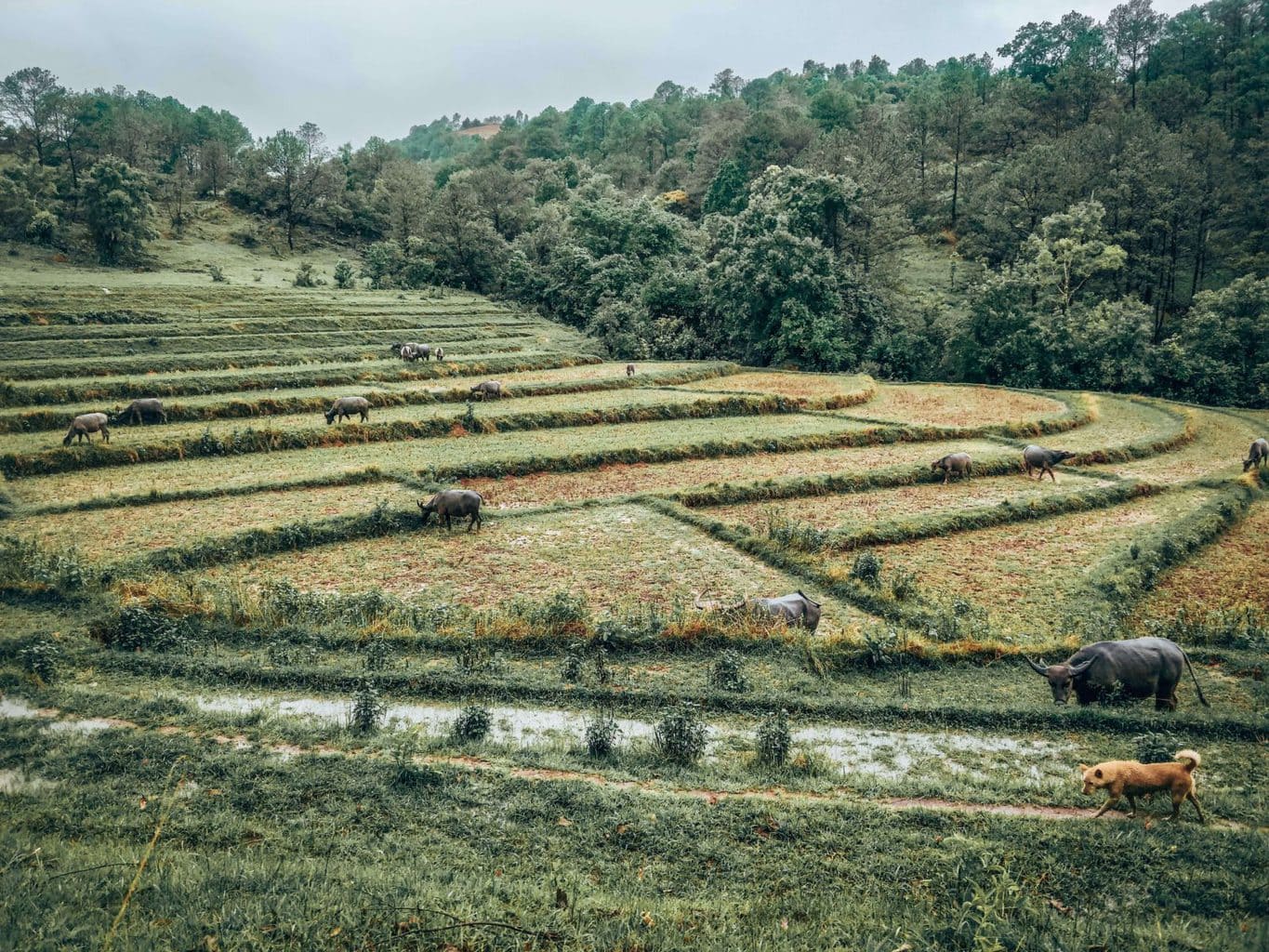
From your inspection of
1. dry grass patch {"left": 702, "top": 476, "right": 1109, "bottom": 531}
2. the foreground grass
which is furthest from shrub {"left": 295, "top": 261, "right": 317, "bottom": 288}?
the foreground grass

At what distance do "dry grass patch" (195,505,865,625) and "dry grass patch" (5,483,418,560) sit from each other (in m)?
1.58

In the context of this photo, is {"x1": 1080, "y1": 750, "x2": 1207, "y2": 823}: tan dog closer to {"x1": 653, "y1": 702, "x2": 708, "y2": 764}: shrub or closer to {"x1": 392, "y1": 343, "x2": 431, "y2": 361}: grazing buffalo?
{"x1": 653, "y1": 702, "x2": 708, "y2": 764}: shrub

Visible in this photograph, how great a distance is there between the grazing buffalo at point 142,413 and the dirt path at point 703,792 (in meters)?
18.9

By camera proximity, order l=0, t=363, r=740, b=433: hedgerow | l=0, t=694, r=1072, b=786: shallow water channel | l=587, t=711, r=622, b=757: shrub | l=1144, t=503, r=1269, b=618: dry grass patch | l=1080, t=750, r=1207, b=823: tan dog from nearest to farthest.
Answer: l=1080, t=750, r=1207, b=823: tan dog < l=587, t=711, r=622, b=757: shrub < l=0, t=694, r=1072, b=786: shallow water channel < l=1144, t=503, r=1269, b=618: dry grass patch < l=0, t=363, r=740, b=433: hedgerow

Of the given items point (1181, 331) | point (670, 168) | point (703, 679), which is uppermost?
point (670, 168)

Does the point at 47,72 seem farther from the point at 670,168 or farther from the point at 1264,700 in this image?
the point at 1264,700

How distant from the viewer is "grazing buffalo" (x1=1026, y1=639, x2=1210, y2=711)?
966cm

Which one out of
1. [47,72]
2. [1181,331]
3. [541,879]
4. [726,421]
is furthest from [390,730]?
[47,72]

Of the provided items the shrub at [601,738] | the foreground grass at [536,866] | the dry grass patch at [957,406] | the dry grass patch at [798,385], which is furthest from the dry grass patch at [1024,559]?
the dry grass patch at [798,385]

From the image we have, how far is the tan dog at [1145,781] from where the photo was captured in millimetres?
7160

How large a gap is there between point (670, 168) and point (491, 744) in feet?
277

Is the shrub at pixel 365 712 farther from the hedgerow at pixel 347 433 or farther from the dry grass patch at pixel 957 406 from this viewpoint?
the dry grass patch at pixel 957 406

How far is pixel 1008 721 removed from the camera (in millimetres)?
9469

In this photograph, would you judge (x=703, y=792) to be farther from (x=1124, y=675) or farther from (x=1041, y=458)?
(x=1041, y=458)
